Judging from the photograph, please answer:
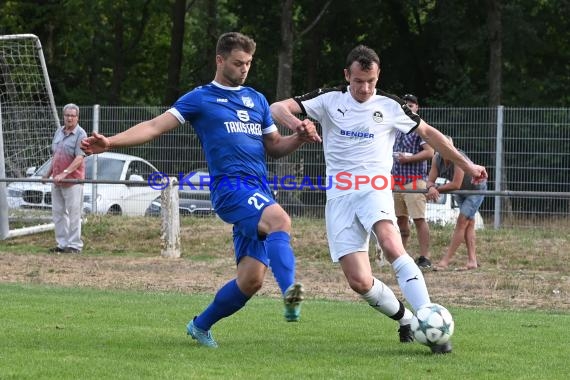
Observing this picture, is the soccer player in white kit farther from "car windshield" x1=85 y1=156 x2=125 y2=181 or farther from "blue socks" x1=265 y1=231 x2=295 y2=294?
"car windshield" x1=85 y1=156 x2=125 y2=181

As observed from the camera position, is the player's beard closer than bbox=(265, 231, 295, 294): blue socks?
No

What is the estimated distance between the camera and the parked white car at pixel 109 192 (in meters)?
18.7

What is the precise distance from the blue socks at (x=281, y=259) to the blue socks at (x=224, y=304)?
53cm

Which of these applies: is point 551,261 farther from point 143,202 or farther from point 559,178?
point 143,202

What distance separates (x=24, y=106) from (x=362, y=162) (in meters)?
12.1

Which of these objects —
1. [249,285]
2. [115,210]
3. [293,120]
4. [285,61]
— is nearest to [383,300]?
[249,285]

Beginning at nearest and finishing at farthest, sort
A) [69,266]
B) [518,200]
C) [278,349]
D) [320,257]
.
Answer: [278,349], [69,266], [320,257], [518,200]

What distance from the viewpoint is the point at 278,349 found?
7.53m

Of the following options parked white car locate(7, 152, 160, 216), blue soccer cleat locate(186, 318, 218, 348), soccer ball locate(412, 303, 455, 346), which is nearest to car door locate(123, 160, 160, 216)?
parked white car locate(7, 152, 160, 216)

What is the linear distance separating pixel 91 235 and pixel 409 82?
60.8ft

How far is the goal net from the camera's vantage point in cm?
1841

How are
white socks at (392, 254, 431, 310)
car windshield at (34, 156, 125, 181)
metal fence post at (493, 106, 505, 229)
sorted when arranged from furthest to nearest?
car windshield at (34, 156, 125, 181) < metal fence post at (493, 106, 505, 229) < white socks at (392, 254, 431, 310)

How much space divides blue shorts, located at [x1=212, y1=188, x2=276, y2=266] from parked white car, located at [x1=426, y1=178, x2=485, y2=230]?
31.5 feet

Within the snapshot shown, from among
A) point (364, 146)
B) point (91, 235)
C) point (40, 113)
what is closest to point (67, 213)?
point (91, 235)
